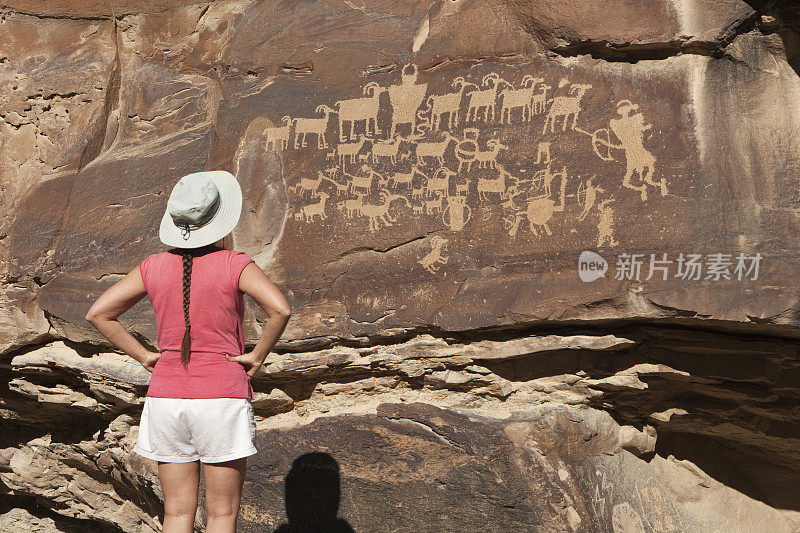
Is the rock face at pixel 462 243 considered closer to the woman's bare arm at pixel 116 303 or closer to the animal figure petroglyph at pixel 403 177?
the animal figure petroglyph at pixel 403 177

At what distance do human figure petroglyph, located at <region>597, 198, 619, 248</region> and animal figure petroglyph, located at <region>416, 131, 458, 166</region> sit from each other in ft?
2.05

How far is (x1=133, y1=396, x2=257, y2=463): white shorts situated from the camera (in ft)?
6.27

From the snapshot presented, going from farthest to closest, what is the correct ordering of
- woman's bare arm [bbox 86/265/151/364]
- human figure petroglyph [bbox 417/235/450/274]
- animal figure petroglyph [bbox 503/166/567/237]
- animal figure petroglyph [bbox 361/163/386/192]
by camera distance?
animal figure petroglyph [bbox 361/163/386/192] < human figure petroglyph [bbox 417/235/450/274] < animal figure petroglyph [bbox 503/166/567/237] < woman's bare arm [bbox 86/265/151/364]

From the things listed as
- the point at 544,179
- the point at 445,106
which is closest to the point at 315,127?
the point at 445,106

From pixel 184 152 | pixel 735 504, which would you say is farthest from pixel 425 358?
pixel 735 504

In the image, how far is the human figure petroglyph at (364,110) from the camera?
3.01 meters

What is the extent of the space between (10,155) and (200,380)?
7.10 feet

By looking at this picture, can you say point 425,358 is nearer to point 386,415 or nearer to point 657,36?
point 386,415

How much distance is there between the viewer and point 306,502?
112 inches

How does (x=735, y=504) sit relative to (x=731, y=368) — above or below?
below

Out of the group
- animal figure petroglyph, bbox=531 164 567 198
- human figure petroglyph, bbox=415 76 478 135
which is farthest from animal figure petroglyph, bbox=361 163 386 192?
animal figure petroglyph, bbox=531 164 567 198

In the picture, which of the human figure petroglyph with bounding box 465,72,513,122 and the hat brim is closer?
the hat brim

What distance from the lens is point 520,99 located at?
2844 millimetres

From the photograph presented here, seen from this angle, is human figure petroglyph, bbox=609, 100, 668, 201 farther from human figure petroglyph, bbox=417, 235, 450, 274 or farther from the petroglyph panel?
human figure petroglyph, bbox=417, 235, 450, 274
